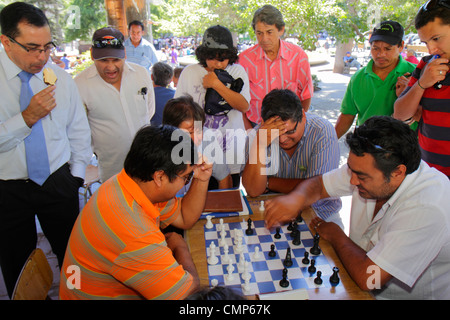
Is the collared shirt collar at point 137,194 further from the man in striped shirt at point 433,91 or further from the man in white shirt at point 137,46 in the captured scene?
the man in white shirt at point 137,46

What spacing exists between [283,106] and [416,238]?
1.06 metres

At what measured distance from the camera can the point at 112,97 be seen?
2725mm

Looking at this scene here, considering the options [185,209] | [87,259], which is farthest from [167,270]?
[185,209]

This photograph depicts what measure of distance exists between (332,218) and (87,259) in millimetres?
1540

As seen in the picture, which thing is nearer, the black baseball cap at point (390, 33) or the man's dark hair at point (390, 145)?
the man's dark hair at point (390, 145)

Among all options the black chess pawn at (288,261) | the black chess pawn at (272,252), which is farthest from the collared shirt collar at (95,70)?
the black chess pawn at (288,261)

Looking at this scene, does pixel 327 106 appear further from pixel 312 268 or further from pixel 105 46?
pixel 312 268

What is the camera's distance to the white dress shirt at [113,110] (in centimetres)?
269

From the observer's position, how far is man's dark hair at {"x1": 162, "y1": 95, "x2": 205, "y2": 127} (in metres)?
2.36

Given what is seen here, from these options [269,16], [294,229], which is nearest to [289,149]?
[294,229]

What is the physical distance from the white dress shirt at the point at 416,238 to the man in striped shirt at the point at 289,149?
589 millimetres

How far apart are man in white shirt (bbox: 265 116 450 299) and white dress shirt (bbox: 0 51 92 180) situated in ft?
5.61

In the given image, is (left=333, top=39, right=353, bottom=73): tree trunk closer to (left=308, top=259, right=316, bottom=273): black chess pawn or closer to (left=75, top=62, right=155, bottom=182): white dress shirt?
(left=75, top=62, right=155, bottom=182): white dress shirt
